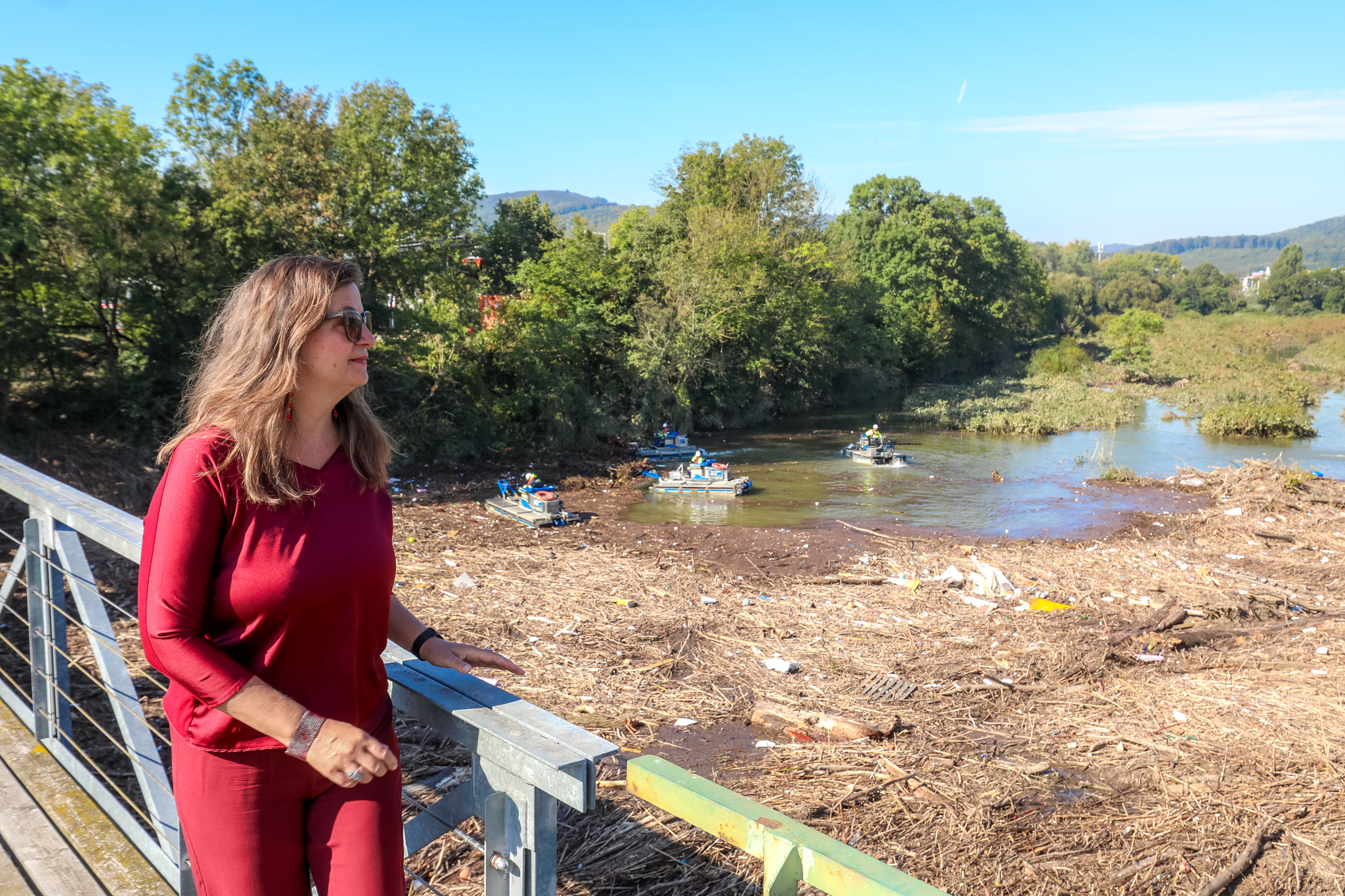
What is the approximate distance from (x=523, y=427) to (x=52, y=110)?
35.9 ft

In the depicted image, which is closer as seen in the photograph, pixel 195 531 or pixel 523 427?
pixel 195 531

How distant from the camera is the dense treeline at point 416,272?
13859mm

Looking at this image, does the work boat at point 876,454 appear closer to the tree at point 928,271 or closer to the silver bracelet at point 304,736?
the tree at point 928,271

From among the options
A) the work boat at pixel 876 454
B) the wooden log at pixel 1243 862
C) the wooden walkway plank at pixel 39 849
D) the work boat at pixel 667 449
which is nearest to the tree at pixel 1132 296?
the work boat at pixel 876 454

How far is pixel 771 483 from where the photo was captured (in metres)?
19.5

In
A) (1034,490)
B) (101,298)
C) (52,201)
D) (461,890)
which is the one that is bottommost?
(1034,490)

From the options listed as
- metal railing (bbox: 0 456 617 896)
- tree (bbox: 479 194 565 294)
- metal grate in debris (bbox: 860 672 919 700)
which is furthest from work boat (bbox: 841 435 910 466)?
metal railing (bbox: 0 456 617 896)

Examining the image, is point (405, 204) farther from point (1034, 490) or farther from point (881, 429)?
point (881, 429)

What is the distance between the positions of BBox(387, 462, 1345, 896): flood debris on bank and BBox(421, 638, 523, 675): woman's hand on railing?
6.62 ft

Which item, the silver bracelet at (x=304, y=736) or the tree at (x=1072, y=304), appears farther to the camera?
the tree at (x=1072, y=304)

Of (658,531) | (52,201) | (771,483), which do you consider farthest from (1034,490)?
(52,201)

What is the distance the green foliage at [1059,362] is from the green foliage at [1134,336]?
2289mm

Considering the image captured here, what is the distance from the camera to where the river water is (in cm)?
1598

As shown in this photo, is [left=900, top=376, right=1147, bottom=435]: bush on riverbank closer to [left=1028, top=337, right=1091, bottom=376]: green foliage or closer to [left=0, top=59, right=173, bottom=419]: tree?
[left=1028, top=337, right=1091, bottom=376]: green foliage
